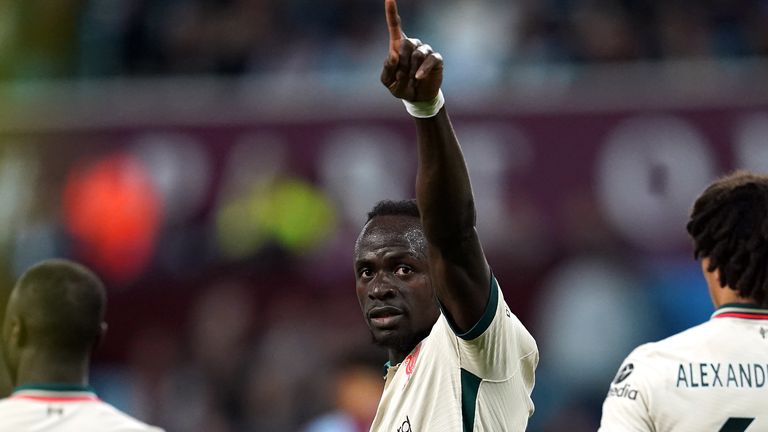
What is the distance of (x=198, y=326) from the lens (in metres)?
12.5

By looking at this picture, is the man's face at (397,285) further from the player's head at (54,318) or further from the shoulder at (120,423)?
the player's head at (54,318)

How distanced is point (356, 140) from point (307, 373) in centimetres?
211

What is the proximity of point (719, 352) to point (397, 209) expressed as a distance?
1290 millimetres

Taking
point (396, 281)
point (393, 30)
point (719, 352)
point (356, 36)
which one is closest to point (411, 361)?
point (396, 281)

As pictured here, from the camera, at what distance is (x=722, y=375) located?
4871 millimetres

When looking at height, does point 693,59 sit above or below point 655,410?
above

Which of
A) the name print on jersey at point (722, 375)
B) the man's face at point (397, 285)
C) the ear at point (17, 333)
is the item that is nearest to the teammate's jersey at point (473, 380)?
the man's face at point (397, 285)

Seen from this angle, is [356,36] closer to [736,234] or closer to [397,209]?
[397,209]

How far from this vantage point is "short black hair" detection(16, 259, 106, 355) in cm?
540

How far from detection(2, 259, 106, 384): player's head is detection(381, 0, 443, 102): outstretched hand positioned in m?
1.74

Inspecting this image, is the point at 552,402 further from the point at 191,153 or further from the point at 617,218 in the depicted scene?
the point at 191,153

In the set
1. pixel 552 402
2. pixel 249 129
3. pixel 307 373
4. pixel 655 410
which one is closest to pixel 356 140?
pixel 249 129

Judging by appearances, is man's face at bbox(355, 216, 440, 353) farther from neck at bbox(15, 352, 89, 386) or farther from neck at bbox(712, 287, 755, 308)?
neck at bbox(15, 352, 89, 386)

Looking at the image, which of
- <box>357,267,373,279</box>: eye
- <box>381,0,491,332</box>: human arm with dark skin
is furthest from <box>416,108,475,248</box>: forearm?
<box>357,267,373,279</box>: eye
